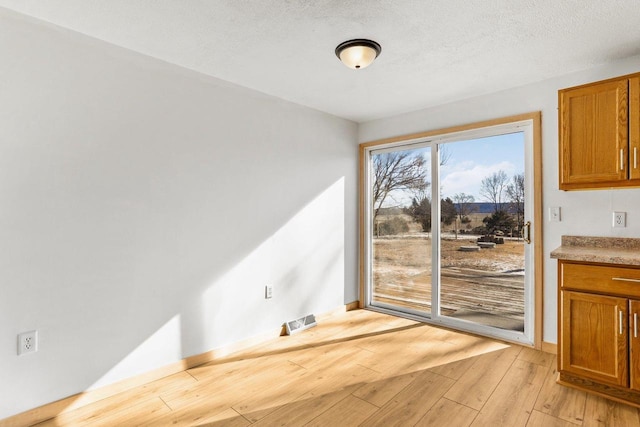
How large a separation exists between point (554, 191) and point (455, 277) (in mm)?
1247

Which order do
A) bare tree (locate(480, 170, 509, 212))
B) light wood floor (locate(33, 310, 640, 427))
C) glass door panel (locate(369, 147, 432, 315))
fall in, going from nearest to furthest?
light wood floor (locate(33, 310, 640, 427))
bare tree (locate(480, 170, 509, 212))
glass door panel (locate(369, 147, 432, 315))

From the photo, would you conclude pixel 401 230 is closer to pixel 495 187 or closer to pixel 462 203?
pixel 462 203

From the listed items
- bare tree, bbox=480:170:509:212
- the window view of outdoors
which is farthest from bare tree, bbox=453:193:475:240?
bare tree, bbox=480:170:509:212

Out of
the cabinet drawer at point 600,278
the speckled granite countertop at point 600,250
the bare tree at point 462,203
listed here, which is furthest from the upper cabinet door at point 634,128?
the bare tree at point 462,203

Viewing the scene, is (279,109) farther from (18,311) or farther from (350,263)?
(18,311)

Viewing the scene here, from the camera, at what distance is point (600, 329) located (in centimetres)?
221

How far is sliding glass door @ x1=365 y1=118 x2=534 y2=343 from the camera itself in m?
3.14

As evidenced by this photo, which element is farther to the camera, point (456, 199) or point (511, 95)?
point (456, 199)

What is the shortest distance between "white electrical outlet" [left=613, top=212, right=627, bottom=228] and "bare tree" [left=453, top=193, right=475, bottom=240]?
112cm

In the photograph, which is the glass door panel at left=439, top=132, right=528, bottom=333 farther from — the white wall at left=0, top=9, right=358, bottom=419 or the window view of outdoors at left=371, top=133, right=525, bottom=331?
the white wall at left=0, top=9, right=358, bottom=419

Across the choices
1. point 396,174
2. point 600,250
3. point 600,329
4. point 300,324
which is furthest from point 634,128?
point 300,324

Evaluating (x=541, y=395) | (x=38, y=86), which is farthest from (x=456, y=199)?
(x=38, y=86)

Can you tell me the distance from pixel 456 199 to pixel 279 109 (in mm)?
2044

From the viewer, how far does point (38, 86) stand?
2.00 metres
